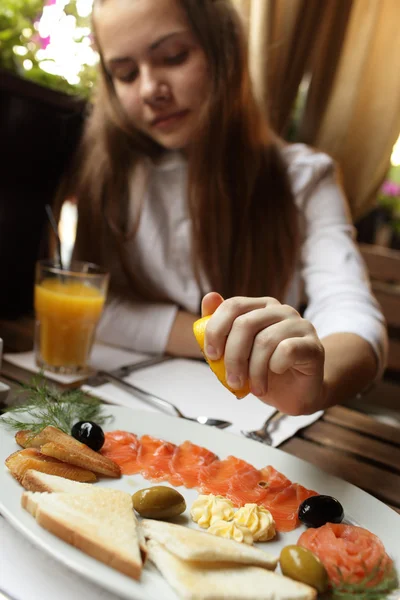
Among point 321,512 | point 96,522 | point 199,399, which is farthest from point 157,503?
point 199,399

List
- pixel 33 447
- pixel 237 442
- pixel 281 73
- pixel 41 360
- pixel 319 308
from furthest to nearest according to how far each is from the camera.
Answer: pixel 281 73, pixel 319 308, pixel 41 360, pixel 237 442, pixel 33 447

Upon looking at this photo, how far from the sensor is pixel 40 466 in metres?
0.63

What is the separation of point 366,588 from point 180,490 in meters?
0.26

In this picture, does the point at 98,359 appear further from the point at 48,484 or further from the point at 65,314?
the point at 48,484

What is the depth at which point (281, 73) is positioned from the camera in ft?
6.84

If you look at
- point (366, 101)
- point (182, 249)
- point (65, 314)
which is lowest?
point (65, 314)

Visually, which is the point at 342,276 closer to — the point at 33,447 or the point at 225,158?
the point at 225,158

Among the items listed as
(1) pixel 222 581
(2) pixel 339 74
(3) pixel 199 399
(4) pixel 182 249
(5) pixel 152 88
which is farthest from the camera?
(2) pixel 339 74

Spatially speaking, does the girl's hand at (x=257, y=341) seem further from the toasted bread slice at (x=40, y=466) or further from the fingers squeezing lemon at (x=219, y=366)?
the toasted bread slice at (x=40, y=466)

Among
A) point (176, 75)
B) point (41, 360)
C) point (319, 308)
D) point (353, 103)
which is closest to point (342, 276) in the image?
point (319, 308)

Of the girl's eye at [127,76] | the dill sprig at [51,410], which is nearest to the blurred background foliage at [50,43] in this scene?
the girl's eye at [127,76]

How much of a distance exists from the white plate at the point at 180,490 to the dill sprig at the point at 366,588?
55mm

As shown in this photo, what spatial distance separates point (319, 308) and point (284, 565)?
0.84m

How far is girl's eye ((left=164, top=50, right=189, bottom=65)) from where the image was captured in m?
1.31
